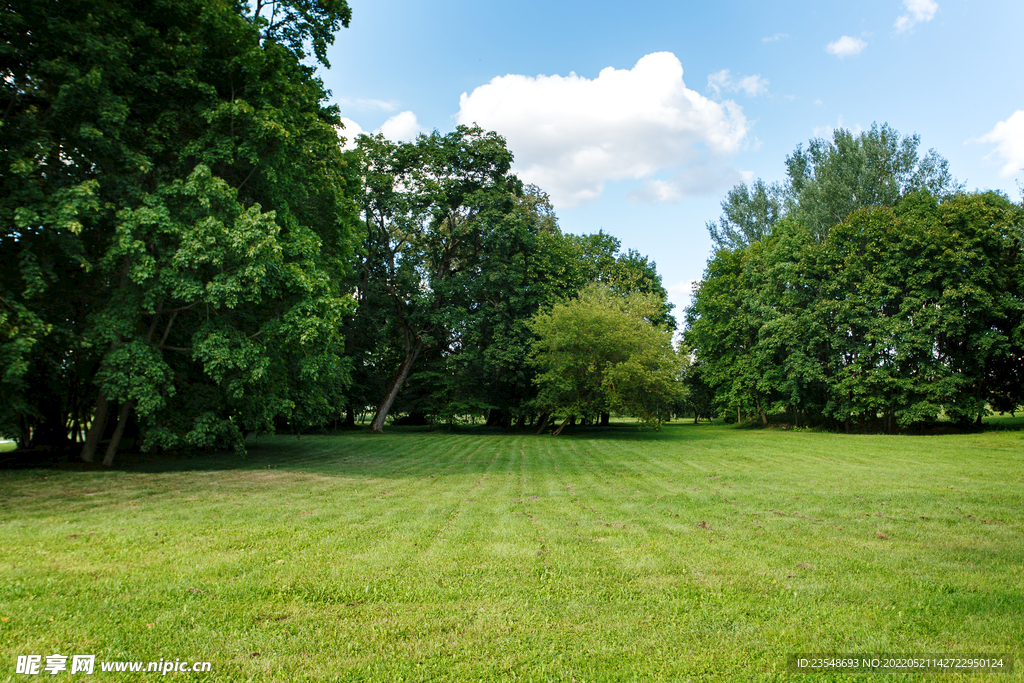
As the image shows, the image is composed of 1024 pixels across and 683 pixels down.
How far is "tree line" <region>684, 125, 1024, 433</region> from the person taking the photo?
2836cm

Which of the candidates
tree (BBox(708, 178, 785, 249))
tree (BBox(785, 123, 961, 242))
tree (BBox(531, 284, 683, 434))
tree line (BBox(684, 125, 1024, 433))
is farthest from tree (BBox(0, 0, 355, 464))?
tree (BBox(708, 178, 785, 249))

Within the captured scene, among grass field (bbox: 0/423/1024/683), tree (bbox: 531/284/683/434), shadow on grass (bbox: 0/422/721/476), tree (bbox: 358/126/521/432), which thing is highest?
tree (bbox: 358/126/521/432)

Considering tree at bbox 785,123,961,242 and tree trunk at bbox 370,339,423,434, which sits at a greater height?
tree at bbox 785,123,961,242

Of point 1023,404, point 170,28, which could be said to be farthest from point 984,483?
point 1023,404

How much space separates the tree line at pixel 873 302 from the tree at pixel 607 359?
11477mm

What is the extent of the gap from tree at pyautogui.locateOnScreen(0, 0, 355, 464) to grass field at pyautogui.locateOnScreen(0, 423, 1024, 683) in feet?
10.2

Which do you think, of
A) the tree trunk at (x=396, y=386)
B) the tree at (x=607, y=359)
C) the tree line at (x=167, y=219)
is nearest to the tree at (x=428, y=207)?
the tree trunk at (x=396, y=386)

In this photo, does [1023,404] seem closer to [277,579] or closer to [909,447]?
[909,447]

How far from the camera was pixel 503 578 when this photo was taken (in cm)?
530

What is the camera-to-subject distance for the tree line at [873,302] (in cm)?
2836

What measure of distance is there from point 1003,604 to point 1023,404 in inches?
1411

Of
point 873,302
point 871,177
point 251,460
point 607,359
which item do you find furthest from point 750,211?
point 251,460

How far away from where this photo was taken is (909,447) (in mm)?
21516

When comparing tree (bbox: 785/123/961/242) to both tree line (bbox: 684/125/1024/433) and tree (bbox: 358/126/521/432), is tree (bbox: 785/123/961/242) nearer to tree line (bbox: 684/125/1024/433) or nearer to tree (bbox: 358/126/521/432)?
tree line (bbox: 684/125/1024/433)
